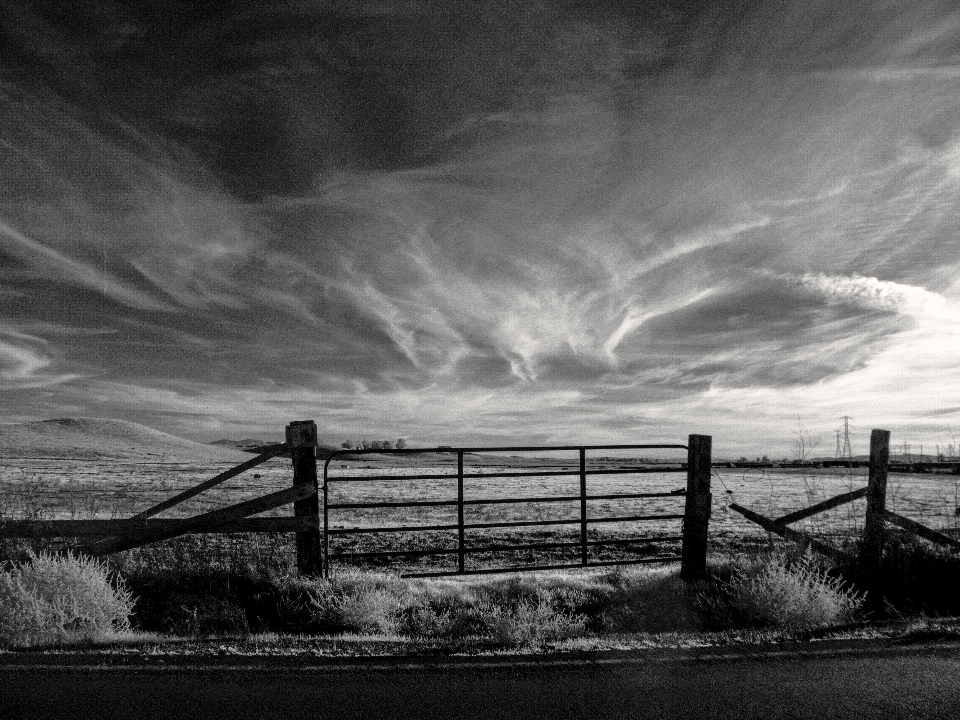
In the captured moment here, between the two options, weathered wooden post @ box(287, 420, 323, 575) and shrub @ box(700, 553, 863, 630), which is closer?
shrub @ box(700, 553, 863, 630)

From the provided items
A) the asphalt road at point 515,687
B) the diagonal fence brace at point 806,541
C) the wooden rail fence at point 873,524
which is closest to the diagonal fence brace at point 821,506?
the wooden rail fence at point 873,524

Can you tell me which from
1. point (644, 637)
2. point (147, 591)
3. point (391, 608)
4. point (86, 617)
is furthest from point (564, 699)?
point (147, 591)

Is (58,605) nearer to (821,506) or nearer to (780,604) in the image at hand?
(780,604)

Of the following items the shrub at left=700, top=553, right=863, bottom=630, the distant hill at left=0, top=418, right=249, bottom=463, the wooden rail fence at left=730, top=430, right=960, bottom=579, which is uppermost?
the wooden rail fence at left=730, top=430, right=960, bottom=579

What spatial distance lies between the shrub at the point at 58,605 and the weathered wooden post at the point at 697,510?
642 cm

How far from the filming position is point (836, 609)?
6.31m

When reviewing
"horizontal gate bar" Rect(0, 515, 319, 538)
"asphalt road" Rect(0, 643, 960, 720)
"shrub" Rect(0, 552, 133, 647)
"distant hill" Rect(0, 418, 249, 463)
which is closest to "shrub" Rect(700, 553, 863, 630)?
"asphalt road" Rect(0, 643, 960, 720)

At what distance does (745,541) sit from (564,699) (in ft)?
35.9

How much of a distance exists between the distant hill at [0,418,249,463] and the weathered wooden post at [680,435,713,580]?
69358mm

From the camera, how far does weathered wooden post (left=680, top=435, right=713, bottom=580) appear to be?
866 centimetres

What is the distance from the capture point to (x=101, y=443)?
103125 millimetres

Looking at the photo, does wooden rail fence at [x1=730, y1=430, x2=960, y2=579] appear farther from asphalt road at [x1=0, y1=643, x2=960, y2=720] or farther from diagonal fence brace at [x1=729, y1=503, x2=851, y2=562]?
asphalt road at [x1=0, y1=643, x2=960, y2=720]

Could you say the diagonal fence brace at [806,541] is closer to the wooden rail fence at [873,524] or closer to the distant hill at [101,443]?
the wooden rail fence at [873,524]

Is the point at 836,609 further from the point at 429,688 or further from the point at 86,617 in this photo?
the point at 86,617
